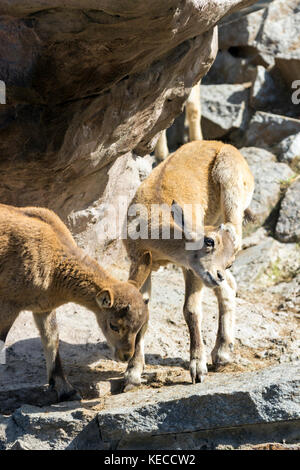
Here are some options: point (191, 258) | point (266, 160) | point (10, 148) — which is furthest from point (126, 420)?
point (266, 160)

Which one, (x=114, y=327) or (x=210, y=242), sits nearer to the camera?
(x=114, y=327)

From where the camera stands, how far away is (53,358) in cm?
806

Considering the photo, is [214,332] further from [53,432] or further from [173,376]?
[53,432]

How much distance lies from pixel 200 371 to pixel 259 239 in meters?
4.95

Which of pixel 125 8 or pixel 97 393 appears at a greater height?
pixel 125 8

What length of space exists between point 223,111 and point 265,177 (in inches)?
105

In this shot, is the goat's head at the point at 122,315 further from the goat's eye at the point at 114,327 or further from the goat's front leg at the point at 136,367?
the goat's front leg at the point at 136,367

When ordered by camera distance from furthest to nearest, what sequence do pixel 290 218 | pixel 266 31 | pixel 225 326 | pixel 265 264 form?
1. pixel 266 31
2. pixel 290 218
3. pixel 265 264
4. pixel 225 326

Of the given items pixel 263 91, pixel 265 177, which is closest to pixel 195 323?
pixel 265 177

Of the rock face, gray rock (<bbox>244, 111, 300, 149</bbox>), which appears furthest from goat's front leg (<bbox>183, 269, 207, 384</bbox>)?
gray rock (<bbox>244, 111, 300, 149</bbox>)

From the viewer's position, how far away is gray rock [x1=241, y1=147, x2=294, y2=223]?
1308 cm

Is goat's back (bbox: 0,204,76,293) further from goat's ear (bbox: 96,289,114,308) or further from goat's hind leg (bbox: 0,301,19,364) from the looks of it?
goat's ear (bbox: 96,289,114,308)
